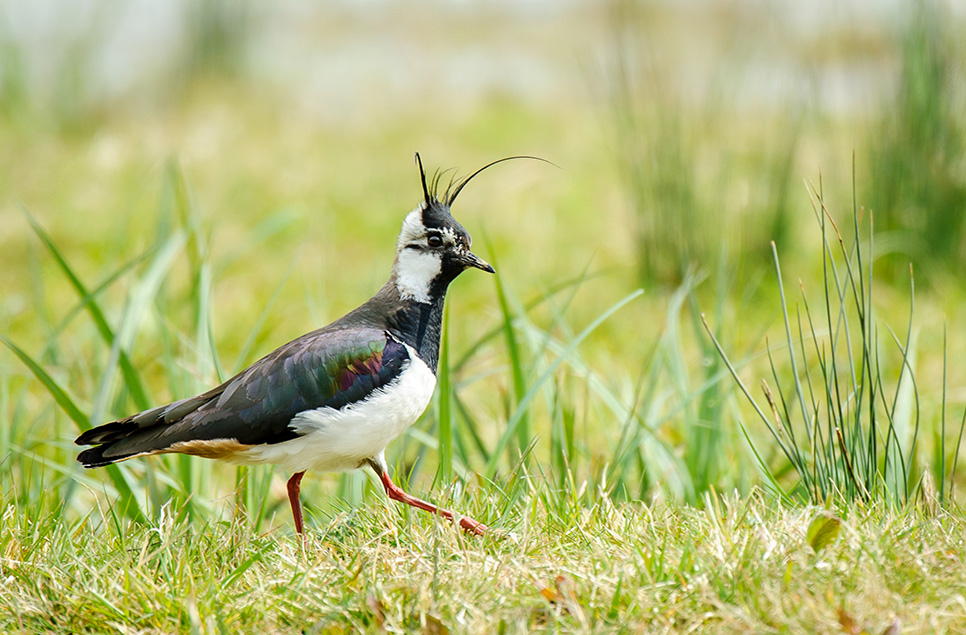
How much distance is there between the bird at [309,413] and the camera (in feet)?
8.73

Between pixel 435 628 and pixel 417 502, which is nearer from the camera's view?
pixel 435 628

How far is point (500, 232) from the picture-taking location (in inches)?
266

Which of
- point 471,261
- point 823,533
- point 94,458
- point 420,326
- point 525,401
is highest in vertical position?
point 471,261

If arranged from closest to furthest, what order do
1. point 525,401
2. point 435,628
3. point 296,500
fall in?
point 435,628, point 296,500, point 525,401

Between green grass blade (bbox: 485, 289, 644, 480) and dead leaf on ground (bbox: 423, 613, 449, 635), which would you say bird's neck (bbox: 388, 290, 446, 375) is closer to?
green grass blade (bbox: 485, 289, 644, 480)

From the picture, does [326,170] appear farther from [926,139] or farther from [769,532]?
[769,532]

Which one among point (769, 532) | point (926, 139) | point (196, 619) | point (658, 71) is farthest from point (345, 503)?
point (926, 139)

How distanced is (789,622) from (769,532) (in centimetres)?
37

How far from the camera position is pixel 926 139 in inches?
219

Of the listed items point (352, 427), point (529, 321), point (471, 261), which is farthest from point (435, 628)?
point (529, 321)

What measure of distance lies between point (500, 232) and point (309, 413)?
4211 mm

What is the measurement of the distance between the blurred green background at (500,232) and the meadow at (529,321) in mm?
32

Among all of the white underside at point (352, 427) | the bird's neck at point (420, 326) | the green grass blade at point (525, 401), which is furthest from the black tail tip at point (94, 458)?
the green grass blade at point (525, 401)

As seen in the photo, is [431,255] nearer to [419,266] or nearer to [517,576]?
[419,266]
